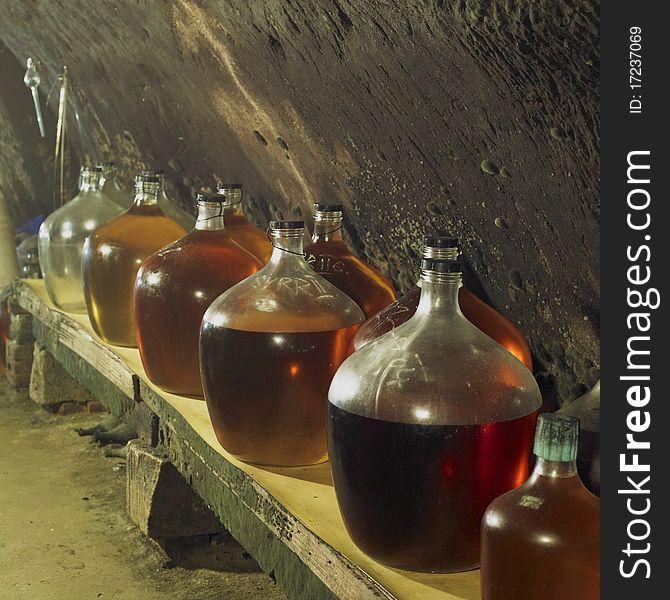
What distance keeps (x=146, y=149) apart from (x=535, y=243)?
1910 millimetres

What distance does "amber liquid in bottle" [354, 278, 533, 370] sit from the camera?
150 cm

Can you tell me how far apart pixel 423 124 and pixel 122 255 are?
0.85 meters

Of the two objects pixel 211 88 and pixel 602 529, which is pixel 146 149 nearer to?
pixel 211 88

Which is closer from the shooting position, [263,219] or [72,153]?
[263,219]

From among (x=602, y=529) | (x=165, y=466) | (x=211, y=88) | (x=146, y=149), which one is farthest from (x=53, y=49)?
(x=602, y=529)

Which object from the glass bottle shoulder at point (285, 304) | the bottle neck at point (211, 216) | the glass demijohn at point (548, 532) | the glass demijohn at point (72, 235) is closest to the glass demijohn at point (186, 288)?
the bottle neck at point (211, 216)

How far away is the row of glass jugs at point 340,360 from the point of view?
122 cm

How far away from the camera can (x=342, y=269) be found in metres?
1.79

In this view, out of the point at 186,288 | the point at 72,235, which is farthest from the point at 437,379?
the point at 72,235

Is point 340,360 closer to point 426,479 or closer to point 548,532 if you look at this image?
point 426,479

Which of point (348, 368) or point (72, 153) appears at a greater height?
point (72, 153)

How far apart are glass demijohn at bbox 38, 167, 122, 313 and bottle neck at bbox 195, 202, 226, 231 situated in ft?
2.38

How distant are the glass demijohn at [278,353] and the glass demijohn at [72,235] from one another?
1.11 m

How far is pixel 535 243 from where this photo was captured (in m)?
1.57
